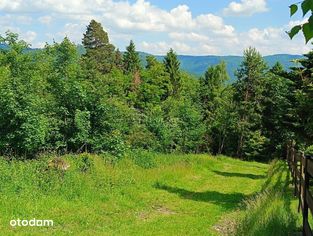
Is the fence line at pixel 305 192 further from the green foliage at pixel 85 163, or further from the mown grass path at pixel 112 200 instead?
the green foliage at pixel 85 163

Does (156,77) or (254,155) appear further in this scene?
(156,77)

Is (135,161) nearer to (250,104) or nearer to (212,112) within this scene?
(250,104)

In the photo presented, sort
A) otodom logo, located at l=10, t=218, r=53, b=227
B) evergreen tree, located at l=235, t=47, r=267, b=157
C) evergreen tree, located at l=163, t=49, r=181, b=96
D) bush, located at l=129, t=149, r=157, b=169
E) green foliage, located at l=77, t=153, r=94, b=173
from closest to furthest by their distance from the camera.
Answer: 1. otodom logo, located at l=10, t=218, r=53, b=227
2. green foliage, located at l=77, t=153, r=94, b=173
3. bush, located at l=129, t=149, r=157, b=169
4. evergreen tree, located at l=235, t=47, r=267, b=157
5. evergreen tree, located at l=163, t=49, r=181, b=96

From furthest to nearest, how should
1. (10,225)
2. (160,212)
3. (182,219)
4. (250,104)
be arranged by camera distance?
1. (250,104)
2. (160,212)
3. (182,219)
4. (10,225)

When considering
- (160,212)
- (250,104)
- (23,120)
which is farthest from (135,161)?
(250,104)

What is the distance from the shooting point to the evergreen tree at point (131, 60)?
243ft

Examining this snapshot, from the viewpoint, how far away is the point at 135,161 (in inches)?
765

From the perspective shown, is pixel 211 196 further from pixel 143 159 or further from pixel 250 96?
pixel 250 96

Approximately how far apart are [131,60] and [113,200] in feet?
211

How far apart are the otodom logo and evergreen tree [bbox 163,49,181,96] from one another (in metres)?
60.8

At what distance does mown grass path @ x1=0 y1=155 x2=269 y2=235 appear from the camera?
9.88 m

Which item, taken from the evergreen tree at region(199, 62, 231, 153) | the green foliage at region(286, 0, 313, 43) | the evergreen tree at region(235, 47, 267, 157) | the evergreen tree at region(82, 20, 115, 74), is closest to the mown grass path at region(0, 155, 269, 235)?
the green foliage at region(286, 0, 313, 43)

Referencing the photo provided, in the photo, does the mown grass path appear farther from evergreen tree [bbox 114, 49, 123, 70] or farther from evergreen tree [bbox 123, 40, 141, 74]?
evergreen tree [bbox 114, 49, 123, 70]

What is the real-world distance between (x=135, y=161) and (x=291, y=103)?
10.5m
